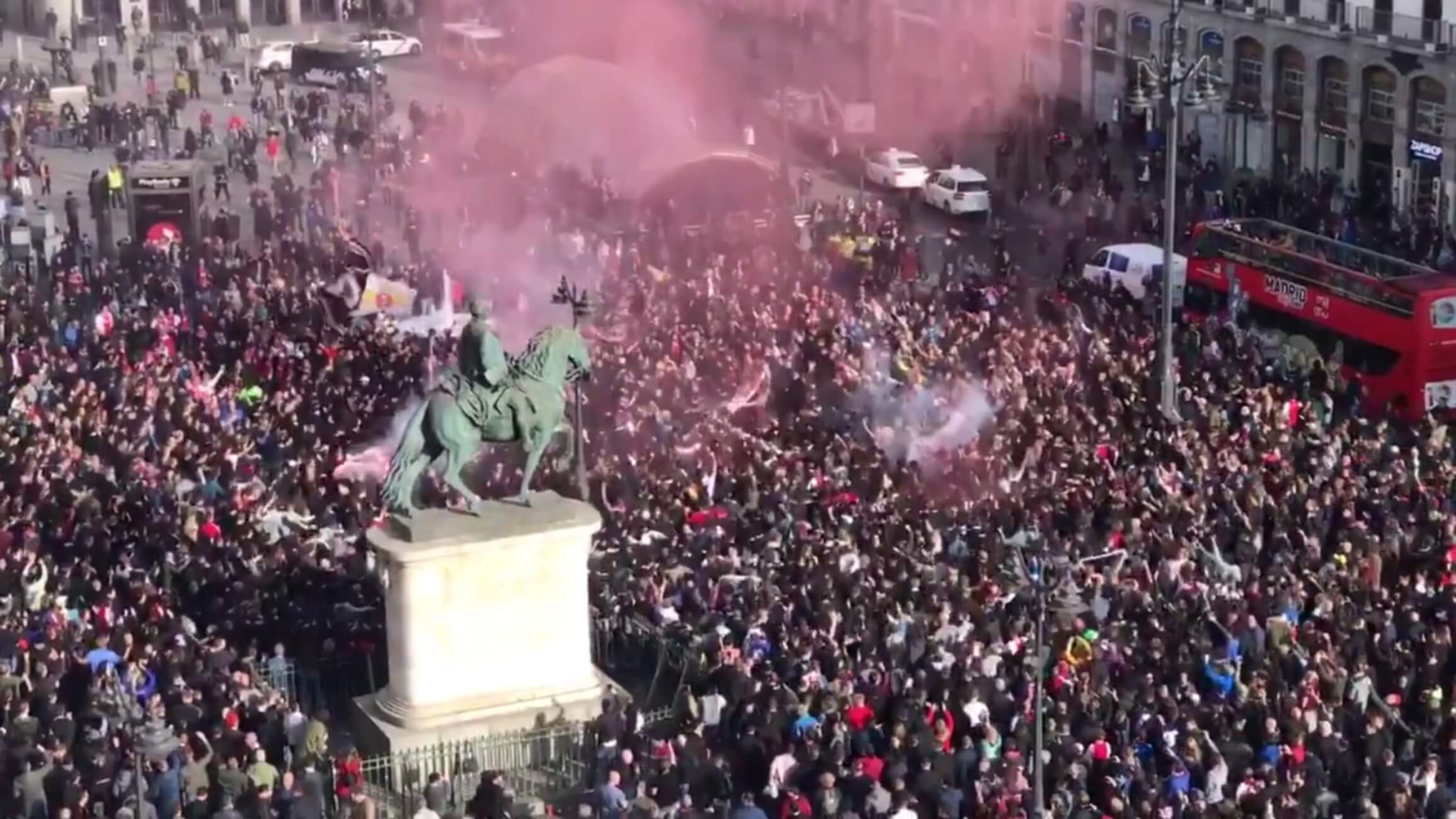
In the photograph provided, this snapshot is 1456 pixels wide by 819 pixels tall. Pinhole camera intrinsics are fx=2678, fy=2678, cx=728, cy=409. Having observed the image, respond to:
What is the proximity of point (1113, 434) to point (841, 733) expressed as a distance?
9319 mm

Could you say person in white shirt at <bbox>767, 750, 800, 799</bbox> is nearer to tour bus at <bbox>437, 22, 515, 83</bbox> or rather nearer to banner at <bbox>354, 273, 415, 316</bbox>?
banner at <bbox>354, 273, 415, 316</bbox>

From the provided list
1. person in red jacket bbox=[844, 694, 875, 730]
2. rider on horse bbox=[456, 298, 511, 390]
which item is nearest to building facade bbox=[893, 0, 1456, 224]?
rider on horse bbox=[456, 298, 511, 390]

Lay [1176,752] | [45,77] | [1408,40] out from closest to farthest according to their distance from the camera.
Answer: [1176,752]
[1408,40]
[45,77]

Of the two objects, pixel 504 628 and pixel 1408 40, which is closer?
pixel 504 628

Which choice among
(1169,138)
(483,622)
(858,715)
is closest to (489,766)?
(483,622)

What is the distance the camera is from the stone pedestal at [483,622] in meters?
21.3

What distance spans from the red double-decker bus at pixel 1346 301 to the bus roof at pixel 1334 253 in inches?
0.6

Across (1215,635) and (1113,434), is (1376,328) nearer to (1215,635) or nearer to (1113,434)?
(1113,434)

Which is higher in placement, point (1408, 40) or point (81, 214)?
point (1408, 40)

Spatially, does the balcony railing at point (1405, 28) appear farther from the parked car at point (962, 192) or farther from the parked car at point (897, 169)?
the parked car at point (897, 169)

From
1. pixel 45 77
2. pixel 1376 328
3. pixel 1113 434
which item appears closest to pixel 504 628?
pixel 1113 434

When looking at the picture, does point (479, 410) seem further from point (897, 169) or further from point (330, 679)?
point (897, 169)

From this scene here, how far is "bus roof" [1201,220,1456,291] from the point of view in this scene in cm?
3309

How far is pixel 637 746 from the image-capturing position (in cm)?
2033
